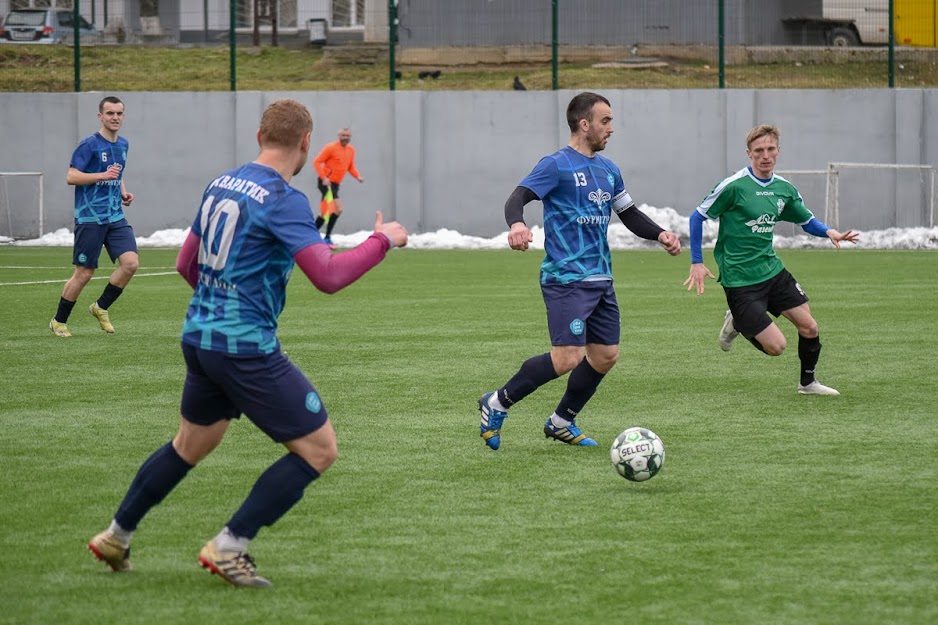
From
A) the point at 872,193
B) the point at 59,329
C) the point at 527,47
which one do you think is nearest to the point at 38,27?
the point at 527,47

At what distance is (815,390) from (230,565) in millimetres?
5860

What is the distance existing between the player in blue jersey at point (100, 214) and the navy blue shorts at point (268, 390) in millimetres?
8615

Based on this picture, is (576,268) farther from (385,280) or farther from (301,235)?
(385,280)

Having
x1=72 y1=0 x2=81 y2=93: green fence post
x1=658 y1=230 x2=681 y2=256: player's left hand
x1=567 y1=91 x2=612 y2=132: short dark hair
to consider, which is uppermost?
x1=72 y1=0 x2=81 y2=93: green fence post

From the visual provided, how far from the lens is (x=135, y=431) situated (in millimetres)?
8500

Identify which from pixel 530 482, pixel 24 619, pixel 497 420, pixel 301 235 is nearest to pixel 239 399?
pixel 301 235

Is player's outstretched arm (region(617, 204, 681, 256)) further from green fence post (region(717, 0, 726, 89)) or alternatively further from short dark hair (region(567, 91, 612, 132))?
green fence post (region(717, 0, 726, 89))

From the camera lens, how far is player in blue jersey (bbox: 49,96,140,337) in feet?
43.7

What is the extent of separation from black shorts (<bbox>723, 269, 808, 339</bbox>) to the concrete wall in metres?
17.2

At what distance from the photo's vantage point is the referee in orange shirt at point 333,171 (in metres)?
26.1

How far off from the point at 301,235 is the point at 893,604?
246 cm

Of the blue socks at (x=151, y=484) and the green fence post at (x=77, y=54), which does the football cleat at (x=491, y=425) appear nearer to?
the blue socks at (x=151, y=484)

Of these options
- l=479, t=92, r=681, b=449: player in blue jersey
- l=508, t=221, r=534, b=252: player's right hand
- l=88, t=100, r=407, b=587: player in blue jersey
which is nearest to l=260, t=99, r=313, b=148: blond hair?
l=88, t=100, r=407, b=587: player in blue jersey

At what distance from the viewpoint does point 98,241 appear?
44.3 ft
